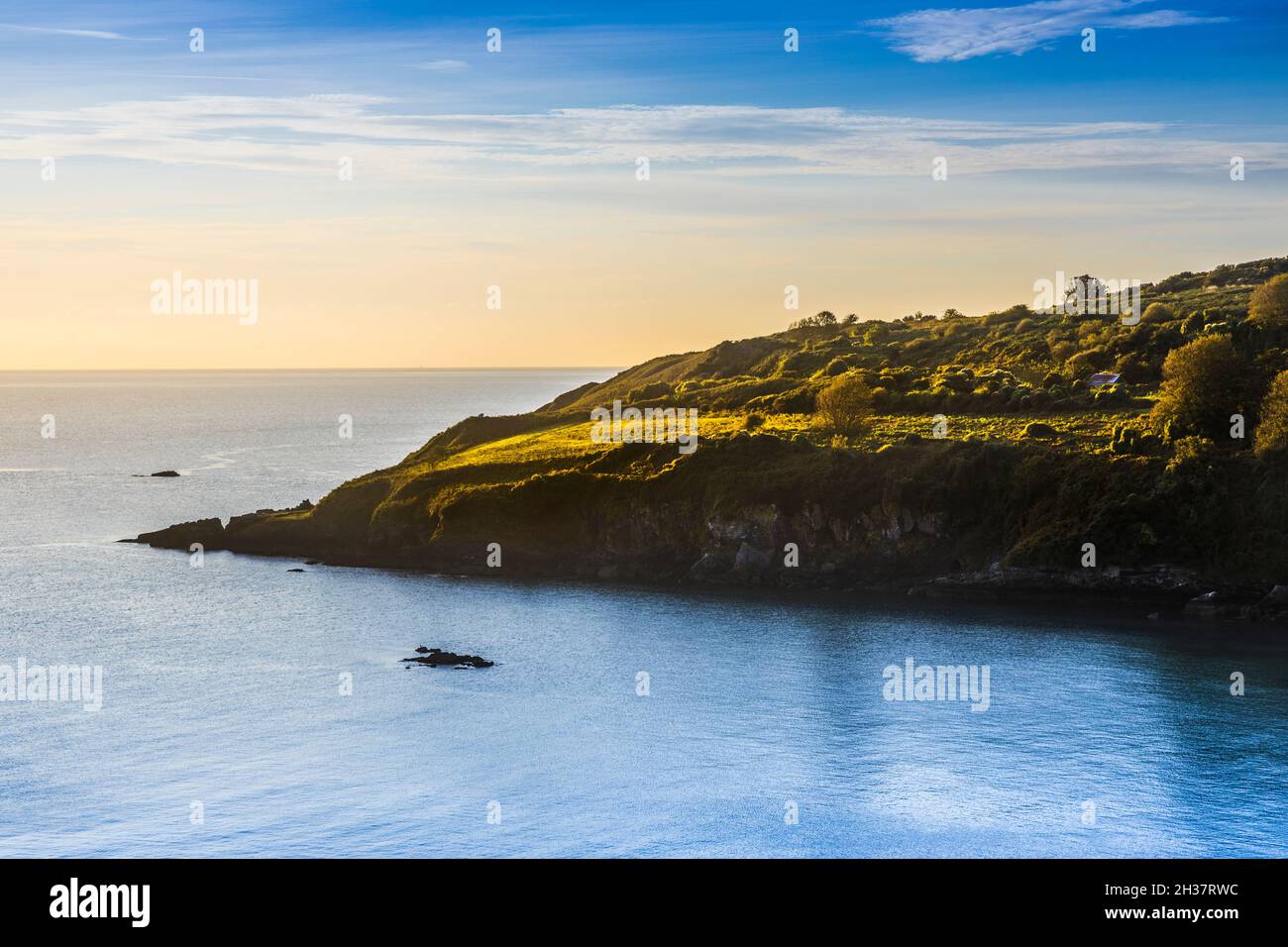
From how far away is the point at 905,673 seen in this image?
240ft

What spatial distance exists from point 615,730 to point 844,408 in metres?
62.5

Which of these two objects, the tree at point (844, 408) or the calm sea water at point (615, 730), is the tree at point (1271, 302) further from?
the calm sea water at point (615, 730)

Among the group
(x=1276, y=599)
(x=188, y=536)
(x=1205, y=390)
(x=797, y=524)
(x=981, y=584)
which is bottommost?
(x=1276, y=599)

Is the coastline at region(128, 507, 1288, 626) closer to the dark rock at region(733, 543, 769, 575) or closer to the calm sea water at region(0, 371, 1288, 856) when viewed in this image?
the dark rock at region(733, 543, 769, 575)

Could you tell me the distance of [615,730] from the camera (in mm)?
62906

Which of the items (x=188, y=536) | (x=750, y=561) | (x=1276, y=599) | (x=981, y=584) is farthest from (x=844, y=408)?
(x=188, y=536)

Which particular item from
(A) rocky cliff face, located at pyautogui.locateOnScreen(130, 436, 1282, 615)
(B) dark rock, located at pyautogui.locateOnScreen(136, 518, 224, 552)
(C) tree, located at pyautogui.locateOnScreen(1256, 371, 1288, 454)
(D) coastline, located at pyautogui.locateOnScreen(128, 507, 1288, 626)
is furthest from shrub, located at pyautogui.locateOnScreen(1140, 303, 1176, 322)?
(B) dark rock, located at pyautogui.locateOnScreen(136, 518, 224, 552)

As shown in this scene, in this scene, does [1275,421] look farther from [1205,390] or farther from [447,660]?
[447,660]

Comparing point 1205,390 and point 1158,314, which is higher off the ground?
point 1158,314

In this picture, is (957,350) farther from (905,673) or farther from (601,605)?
(905,673)

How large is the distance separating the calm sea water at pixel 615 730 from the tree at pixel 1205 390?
22.4m

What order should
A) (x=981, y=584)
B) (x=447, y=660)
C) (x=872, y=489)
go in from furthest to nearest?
(x=872, y=489) → (x=981, y=584) → (x=447, y=660)

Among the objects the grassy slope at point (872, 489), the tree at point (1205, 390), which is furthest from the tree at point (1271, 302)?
the tree at point (1205, 390)

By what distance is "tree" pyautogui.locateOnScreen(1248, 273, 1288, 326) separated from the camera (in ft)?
429
